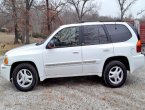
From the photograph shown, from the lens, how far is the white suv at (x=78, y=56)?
692 cm

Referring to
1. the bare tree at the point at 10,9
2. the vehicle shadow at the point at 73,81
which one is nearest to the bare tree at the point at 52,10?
the bare tree at the point at 10,9

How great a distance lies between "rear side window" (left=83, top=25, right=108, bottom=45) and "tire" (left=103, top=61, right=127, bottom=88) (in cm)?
71

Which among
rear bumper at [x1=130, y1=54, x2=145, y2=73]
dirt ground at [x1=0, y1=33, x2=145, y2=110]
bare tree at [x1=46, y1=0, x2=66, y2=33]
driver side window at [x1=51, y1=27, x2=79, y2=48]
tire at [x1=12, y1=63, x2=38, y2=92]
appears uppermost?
bare tree at [x1=46, y1=0, x2=66, y2=33]

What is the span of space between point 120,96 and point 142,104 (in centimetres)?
75

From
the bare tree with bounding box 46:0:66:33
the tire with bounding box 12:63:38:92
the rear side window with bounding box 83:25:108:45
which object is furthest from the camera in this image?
the bare tree with bounding box 46:0:66:33

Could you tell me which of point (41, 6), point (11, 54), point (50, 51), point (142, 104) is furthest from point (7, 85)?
point (41, 6)

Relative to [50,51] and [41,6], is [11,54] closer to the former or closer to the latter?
[50,51]

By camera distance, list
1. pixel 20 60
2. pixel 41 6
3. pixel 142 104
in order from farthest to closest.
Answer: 1. pixel 41 6
2. pixel 20 60
3. pixel 142 104

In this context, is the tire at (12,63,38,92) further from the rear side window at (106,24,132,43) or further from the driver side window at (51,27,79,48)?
the rear side window at (106,24,132,43)

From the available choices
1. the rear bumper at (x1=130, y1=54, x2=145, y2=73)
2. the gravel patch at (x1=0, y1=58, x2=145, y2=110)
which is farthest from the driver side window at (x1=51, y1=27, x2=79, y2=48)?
the rear bumper at (x1=130, y1=54, x2=145, y2=73)

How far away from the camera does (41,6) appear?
3372 centimetres

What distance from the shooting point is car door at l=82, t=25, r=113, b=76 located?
7008mm

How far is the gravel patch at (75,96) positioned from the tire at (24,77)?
0.19 metres

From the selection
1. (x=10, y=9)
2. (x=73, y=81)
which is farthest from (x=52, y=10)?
(x=73, y=81)
